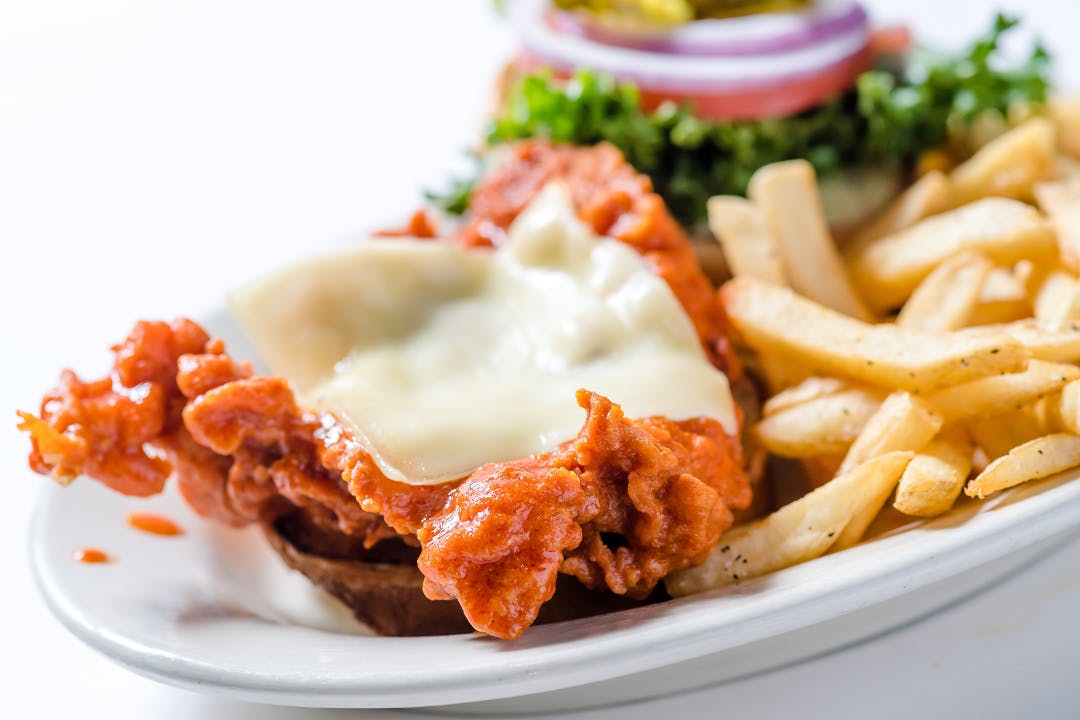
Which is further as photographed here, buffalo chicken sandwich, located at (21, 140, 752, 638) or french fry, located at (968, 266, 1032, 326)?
french fry, located at (968, 266, 1032, 326)

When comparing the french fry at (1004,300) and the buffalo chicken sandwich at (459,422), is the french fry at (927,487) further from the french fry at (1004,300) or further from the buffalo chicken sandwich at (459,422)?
the french fry at (1004,300)

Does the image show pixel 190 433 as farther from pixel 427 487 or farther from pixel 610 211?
pixel 610 211

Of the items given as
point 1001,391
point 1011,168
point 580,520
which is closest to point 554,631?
point 580,520

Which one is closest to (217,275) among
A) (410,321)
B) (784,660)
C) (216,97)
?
(216,97)

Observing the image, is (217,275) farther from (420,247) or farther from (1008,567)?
(1008,567)

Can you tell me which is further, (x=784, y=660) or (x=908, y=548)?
(x=784, y=660)

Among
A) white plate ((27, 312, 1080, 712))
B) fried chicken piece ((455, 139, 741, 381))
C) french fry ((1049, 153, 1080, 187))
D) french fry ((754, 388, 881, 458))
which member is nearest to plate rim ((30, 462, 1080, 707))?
white plate ((27, 312, 1080, 712))

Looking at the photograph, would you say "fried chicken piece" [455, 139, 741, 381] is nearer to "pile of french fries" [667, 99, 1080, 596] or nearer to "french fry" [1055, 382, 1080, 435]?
"pile of french fries" [667, 99, 1080, 596]
